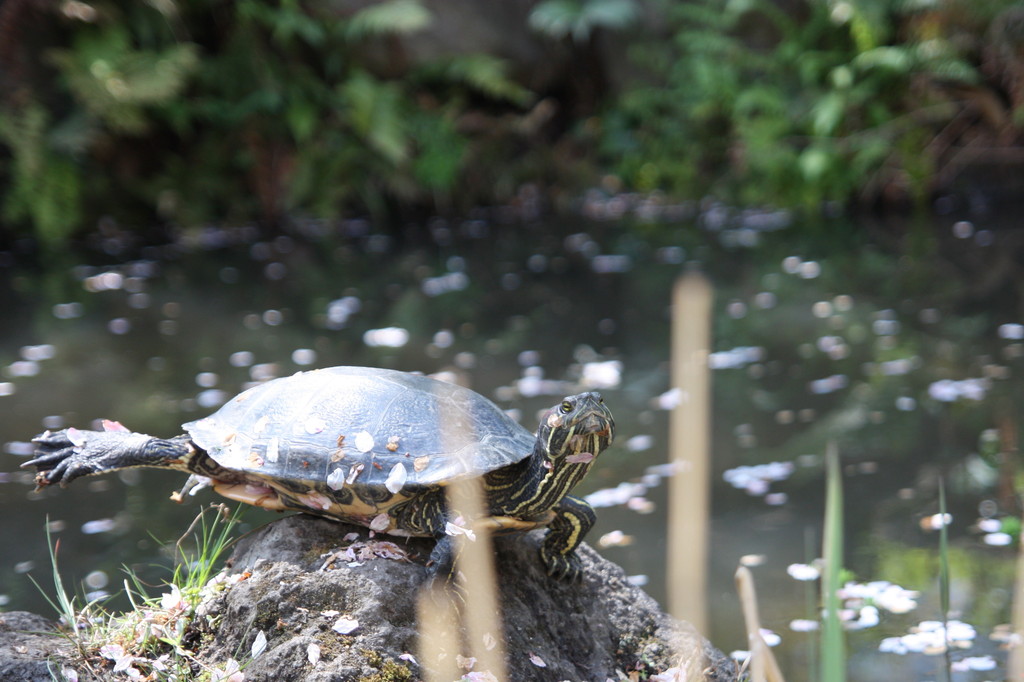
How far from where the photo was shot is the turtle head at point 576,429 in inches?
90.7

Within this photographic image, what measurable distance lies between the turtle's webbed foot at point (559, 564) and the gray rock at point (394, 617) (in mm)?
38

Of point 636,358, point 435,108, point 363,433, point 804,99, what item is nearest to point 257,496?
point 363,433

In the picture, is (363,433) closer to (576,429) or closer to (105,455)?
(576,429)

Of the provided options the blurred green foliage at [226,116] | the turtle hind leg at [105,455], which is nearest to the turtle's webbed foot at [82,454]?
the turtle hind leg at [105,455]

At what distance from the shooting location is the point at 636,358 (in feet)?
20.7

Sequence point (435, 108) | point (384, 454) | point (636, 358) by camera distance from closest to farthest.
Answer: point (384, 454) → point (636, 358) → point (435, 108)

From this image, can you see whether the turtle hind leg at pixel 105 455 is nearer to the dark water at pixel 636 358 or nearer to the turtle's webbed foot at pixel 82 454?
the turtle's webbed foot at pixel 82 454

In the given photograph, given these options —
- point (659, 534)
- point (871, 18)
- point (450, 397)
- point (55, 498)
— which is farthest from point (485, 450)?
point (871, 18)

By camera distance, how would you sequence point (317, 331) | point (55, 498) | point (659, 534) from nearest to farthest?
point (659, 534)
point (55, 498)
point (317, 331)

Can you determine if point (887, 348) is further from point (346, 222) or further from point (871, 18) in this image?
point (346, 222)

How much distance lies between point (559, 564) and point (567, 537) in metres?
0.09

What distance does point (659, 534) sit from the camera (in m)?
3.96

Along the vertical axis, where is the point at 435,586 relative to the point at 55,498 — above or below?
below

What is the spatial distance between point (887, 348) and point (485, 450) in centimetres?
455
